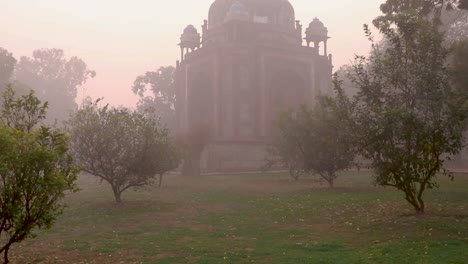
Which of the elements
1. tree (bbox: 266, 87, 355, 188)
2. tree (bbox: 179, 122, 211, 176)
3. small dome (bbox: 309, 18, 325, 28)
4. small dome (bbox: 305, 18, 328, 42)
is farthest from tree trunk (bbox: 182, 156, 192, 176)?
small dome (bbox: 309, 18, 325, 28)

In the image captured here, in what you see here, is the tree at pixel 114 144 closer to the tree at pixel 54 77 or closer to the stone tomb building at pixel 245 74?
the stone tomb building at pixel 245 74

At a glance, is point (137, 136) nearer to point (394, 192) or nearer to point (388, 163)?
point (388, 163)

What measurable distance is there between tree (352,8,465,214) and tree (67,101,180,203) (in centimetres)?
881

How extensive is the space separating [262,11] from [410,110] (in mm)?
44166

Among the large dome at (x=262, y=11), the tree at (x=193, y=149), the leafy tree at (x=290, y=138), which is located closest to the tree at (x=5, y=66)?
the large dome at (x=262, y=11)

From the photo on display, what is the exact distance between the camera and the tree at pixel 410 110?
1180 centimetres

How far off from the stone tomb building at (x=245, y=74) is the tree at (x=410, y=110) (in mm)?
27922

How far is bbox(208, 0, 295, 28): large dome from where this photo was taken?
53031 mm

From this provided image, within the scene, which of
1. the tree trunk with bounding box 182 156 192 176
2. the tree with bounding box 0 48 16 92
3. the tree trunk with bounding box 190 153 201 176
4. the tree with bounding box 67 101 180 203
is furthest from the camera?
the tree with bounding box 0 48 16 92

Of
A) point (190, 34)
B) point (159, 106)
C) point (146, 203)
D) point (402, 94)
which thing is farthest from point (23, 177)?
point (159, 106)

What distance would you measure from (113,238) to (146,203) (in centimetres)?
721

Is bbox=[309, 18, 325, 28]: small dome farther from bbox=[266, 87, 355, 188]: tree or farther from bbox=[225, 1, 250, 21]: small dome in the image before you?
bbox=[266, 87, 355, 188]: tree

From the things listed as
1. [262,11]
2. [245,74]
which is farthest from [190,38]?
[245,74]

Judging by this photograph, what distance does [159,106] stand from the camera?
73688 millimetres
